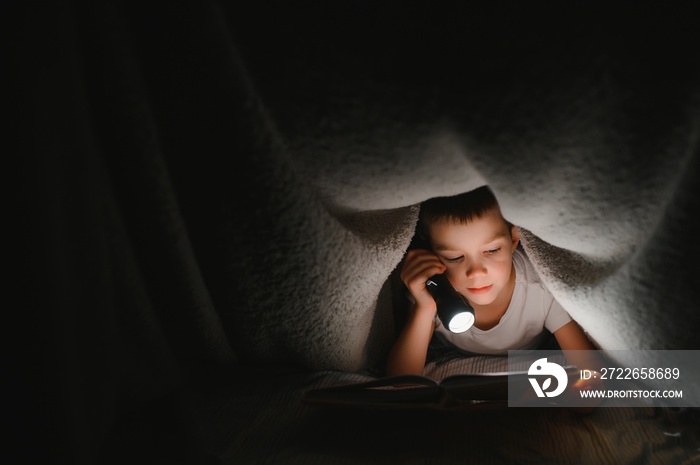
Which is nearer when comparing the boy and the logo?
the logo

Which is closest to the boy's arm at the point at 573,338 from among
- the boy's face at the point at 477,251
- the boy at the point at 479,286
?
the boy at the point at 479,286

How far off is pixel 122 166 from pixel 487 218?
690 millimetres

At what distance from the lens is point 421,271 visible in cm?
106

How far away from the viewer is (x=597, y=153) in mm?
511

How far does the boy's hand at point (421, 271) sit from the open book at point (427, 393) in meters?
0.40

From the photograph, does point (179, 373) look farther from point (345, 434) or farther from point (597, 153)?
point (597, 153)

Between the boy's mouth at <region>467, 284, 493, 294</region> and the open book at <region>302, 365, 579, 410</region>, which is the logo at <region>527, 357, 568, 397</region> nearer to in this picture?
the open book at <region>302, 365, 579, 410</region>

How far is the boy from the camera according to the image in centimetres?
97

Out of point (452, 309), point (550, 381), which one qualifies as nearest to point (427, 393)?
point (550, 381)

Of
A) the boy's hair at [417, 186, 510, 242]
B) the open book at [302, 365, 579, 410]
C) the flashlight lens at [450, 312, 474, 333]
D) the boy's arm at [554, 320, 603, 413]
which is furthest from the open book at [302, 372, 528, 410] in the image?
the boy's hair at [417, 186, 510, 242]

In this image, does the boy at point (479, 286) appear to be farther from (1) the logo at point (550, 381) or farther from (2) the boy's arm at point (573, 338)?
(1) the logo at point (550, 381)

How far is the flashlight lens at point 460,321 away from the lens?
951mm

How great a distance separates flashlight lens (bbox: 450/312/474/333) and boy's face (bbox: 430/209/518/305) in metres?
0.07

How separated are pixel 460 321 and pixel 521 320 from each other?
293 mm
